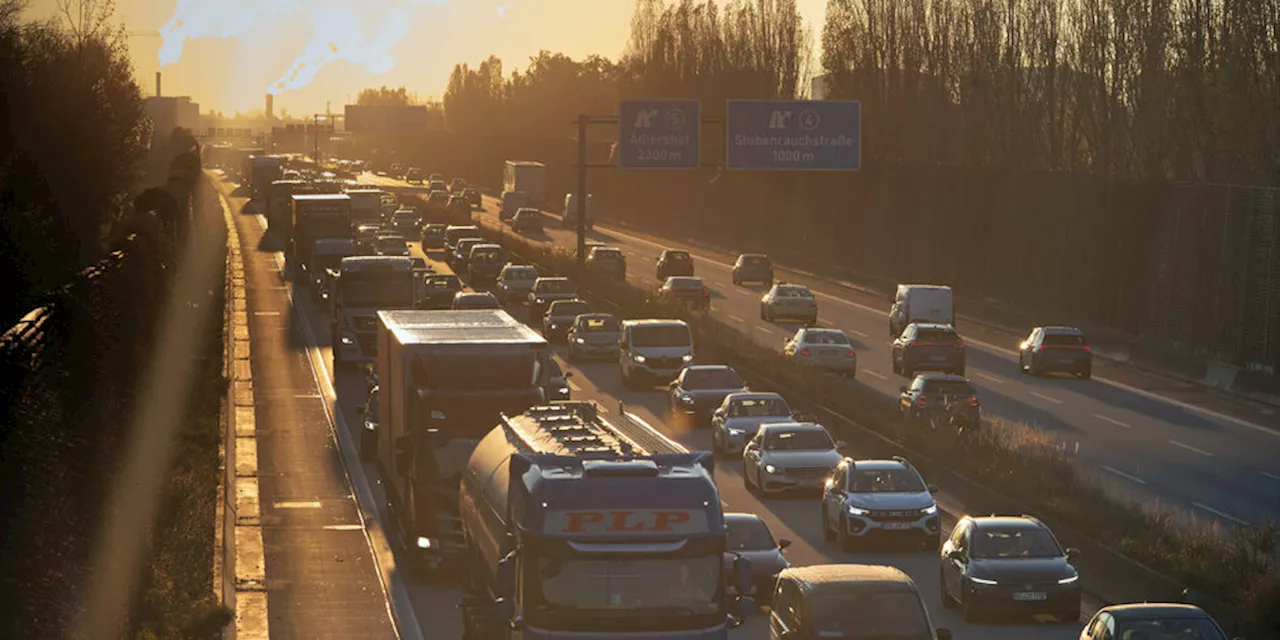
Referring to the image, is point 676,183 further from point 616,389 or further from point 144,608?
point 144,608

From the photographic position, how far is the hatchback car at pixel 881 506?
3127cm

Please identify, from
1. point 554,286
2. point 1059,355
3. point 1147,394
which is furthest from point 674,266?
point 1147,394

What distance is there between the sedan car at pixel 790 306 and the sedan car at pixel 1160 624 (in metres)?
53.5

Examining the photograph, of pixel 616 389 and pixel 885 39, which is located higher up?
pixel 885 39

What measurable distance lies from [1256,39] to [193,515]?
55.6 meters

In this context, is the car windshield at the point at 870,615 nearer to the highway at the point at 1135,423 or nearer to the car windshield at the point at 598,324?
the highway at the point at 1135,423

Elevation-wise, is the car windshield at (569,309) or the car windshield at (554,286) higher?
the car windshield at (554,286)

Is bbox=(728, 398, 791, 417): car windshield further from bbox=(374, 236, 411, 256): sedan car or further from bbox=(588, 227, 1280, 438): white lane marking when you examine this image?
bbox=(374, 236, 411, 256): sedan car

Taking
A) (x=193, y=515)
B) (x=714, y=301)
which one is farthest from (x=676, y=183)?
(x=193, y=515)

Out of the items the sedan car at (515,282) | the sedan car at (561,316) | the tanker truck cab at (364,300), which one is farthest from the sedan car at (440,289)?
the tanker truck cab at (364,300)

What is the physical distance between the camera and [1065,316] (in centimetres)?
7669

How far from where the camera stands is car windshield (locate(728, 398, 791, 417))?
138 feet

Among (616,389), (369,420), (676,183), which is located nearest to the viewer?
(369,420)

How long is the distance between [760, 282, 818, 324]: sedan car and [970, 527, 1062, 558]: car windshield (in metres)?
47.1
